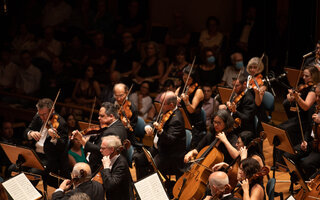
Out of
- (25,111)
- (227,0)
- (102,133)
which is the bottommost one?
(25,111)

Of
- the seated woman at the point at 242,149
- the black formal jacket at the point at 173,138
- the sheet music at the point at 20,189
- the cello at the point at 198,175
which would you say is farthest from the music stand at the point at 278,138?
the sheet music at the point at 20,189

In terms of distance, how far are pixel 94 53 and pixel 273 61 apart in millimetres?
3127

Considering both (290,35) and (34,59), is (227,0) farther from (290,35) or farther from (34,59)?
(34,59)

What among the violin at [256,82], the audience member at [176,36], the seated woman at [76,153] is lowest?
the seated woman at [76,153]

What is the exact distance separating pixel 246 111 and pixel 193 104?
72cm

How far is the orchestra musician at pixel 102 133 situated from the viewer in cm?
559

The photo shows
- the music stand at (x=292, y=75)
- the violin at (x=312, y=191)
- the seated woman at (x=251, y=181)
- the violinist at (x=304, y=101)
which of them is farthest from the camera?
the music stand at (x=292, y=75)

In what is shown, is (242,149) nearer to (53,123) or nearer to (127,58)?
(53,123)

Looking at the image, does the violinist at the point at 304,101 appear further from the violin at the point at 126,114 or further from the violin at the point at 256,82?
the violin at the point at 126,114

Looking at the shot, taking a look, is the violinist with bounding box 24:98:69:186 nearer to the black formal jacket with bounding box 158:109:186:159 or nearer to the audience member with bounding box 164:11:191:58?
the black formal jacket with bounding box 158:109:186:159

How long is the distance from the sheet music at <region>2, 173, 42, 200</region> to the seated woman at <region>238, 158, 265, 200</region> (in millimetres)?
1941

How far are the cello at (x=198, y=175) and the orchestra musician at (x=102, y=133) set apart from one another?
2.66 ft

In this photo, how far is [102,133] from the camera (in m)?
5.79

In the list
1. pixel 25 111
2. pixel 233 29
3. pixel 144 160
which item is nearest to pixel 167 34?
pixel 233 29
